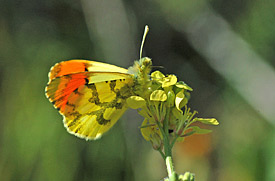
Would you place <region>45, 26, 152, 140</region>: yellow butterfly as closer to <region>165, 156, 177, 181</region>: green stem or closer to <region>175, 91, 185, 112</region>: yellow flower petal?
<region>175, 91, 185, 112</region>: yellow flower petal

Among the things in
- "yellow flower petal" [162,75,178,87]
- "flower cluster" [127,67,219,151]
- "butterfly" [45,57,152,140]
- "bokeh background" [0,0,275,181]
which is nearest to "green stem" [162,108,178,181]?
"flower cluster" [127,67,219,151]

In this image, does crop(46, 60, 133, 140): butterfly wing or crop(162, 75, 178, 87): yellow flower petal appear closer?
crop(162, 75, 178, 87): yellow flower petal

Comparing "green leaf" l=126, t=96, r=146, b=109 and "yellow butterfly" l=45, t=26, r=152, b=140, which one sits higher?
"yellow butterfly" l=45, t=26, r=152, b=140

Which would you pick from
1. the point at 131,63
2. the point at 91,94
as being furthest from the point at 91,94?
the point at 131,63

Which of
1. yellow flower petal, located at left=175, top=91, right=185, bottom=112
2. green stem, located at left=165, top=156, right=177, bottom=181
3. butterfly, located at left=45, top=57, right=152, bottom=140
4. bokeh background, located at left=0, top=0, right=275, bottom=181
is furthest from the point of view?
bokeh background, located at left=0, top=0, right=275, bottom=181

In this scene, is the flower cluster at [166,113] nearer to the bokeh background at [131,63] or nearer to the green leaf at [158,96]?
the green leaf at [158,96]

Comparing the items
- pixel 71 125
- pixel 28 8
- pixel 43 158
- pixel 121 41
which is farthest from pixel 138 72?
pixel 28 8

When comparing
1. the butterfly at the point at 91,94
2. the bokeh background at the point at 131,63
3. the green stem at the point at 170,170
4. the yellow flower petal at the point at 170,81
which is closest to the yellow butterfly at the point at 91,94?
the butterfly at the point at 91,94
